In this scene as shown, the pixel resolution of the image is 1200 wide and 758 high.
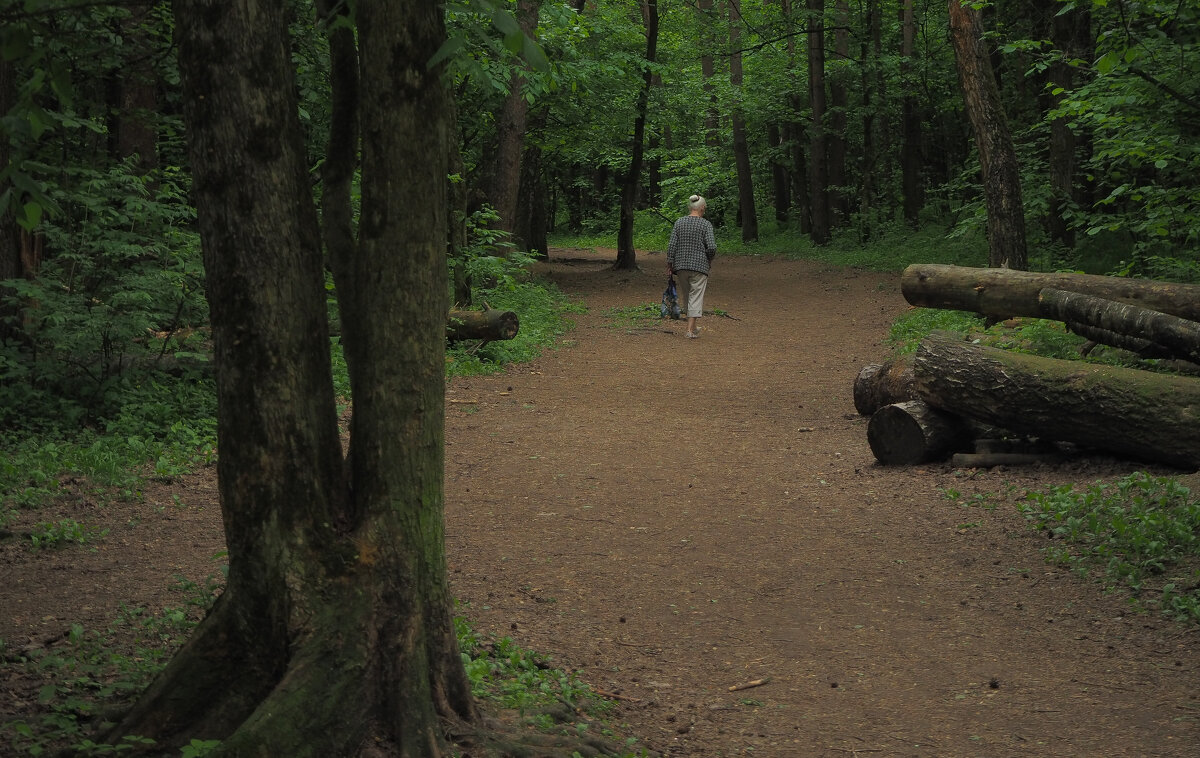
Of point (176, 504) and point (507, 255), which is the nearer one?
point (176, 504)

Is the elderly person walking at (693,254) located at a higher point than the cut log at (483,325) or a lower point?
higher

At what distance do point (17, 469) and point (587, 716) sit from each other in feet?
18.4

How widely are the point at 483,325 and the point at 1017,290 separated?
685 centimetres

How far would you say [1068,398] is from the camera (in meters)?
8.05

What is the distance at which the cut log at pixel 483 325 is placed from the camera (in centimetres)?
1377

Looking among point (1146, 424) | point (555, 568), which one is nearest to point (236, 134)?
point (555, 568)

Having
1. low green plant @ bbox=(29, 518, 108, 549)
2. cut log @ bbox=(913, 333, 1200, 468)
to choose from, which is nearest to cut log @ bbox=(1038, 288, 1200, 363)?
cut log @ bbox=(913, 333, 1200, 468)

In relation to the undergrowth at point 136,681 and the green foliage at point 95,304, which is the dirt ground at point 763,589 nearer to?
the undergrowth at point 136,681

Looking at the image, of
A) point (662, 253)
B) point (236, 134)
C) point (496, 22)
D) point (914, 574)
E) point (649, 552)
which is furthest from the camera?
point (662, 253)

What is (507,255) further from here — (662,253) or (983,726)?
(662,253)

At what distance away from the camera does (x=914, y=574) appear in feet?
21.6

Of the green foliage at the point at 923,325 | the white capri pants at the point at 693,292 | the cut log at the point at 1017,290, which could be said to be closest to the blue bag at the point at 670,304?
the white capri pants at the point at 693,292

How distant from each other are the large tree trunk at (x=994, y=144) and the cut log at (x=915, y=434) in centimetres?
629

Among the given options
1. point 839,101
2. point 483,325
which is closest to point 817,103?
point 839,101
